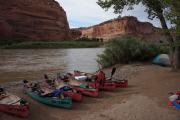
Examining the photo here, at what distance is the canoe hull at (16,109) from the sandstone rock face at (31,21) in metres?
90.8

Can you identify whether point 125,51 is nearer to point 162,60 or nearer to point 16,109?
point 162,60

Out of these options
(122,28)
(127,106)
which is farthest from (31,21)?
(127,106)

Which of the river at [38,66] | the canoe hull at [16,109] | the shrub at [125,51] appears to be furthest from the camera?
the shrub at [125,51]

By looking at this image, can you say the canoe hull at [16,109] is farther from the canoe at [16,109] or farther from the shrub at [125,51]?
the shrub at [125,51]

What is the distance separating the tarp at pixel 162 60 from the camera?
25.5 meters

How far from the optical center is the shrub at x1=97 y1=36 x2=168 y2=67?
85.1 ft

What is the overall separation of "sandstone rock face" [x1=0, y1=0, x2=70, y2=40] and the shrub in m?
77.8

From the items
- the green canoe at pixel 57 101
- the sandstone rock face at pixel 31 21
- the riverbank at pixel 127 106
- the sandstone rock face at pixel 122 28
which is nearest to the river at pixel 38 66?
the riverbank at pixel 127 106

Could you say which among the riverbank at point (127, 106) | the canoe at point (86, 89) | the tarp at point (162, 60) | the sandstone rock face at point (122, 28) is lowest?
the riverbank at point (127, 106)

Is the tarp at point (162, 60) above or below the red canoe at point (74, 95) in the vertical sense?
above

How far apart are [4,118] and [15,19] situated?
326 ft

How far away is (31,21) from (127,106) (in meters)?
100

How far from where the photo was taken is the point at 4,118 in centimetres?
1109

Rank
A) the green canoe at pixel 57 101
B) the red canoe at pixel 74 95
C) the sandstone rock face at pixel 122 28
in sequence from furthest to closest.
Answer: the sandstone rock face at pixel 122 28, the red canoe at pixel 74 95, the green canoe at pixel 57 101
